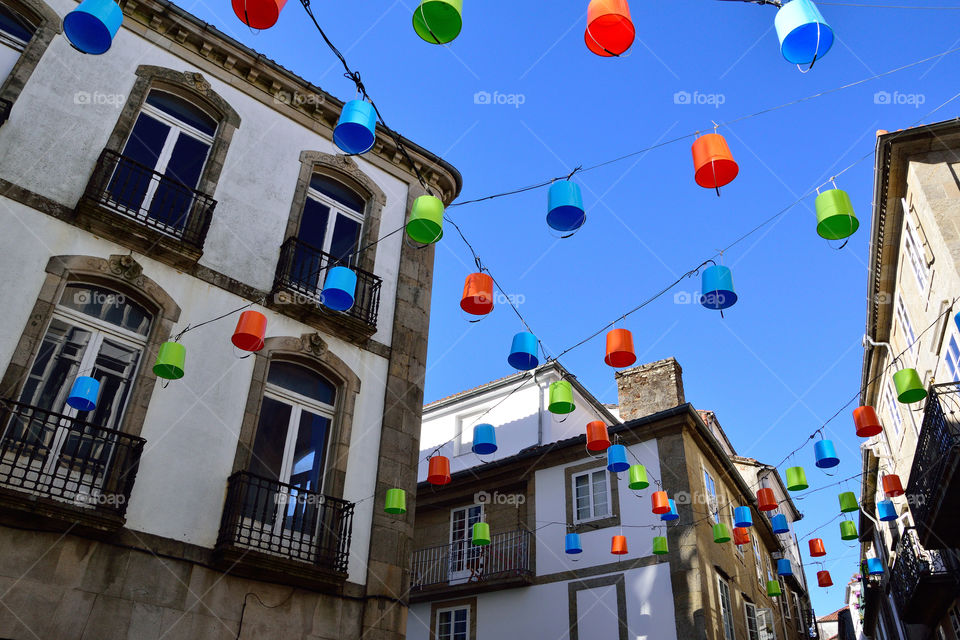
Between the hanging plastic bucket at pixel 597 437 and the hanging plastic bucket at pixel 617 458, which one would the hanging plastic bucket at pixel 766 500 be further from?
the hanging plastic bucket at pixel 597 437

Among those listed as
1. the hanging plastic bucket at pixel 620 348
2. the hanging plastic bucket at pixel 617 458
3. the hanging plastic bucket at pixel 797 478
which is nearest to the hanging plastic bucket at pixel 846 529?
the hanging plastic bucket at pixel 797 478

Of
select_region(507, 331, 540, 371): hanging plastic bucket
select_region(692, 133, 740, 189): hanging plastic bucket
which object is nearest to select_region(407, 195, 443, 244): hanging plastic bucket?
select_region(507, 331, 540, 371): hanging plastic bucket

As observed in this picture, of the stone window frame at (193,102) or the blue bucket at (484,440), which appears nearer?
the stone window frame at (193,102)

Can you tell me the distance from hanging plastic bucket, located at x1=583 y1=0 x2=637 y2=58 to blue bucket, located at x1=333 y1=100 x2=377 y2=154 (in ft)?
7.16

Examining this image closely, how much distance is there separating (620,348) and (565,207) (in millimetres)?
2078

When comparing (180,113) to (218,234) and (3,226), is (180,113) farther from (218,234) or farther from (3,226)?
(3,226)

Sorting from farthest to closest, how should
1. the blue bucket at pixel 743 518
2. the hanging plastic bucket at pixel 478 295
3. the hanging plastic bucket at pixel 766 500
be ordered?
the blue bucket at pixel 743 518 < the hanging plastic bucket at pixel 766 500 < the hanging plastic bucket at pixel 478 295

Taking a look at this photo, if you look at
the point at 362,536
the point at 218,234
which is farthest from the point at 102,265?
the point at 362,536

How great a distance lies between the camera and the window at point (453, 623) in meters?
17.3

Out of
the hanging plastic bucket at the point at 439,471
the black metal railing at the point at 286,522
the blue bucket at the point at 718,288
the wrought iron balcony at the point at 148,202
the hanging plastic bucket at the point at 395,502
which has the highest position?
the wrought iron balcony at the point at 148,202

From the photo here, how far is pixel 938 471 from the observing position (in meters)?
12.3

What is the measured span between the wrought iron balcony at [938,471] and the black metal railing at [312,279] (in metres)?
9.43

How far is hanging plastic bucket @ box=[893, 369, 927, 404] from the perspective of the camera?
8.99 meters

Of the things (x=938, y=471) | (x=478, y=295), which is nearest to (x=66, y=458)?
(x=478, y=295)
